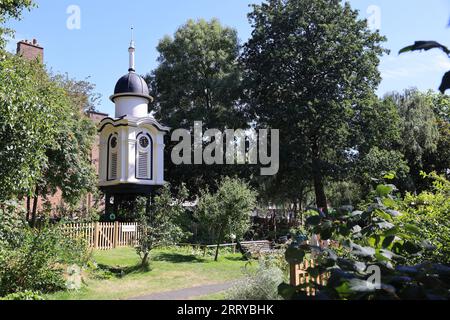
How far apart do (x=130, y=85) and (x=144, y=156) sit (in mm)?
4338

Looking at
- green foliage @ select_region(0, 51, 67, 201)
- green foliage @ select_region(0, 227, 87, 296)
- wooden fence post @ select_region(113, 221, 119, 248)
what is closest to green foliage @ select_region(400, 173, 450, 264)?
green foliage @ select_region(0, 227, 87, 296)

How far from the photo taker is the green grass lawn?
11402 mm

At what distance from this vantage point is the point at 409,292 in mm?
2695

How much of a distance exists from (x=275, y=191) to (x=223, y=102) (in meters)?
8.50

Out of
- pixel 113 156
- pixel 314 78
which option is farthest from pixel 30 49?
pixel 314 78

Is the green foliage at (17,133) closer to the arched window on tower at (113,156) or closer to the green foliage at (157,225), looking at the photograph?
the green foliage at (157,225)

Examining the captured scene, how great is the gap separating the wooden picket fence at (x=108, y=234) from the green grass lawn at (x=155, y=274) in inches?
36.7

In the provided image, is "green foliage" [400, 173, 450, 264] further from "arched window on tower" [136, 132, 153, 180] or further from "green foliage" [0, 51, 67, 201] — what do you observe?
"arched window on tower" [136, 132, 153, 180]

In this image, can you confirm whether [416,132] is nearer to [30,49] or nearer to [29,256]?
[30,49]

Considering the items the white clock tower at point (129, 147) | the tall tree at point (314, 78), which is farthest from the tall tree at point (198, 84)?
the white clock tower at point (129, 147)

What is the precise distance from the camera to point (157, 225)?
15.8 metres

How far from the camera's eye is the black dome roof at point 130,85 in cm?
2553

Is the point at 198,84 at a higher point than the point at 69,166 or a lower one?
higher

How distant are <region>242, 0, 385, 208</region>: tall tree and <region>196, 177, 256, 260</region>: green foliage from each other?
470 inches
